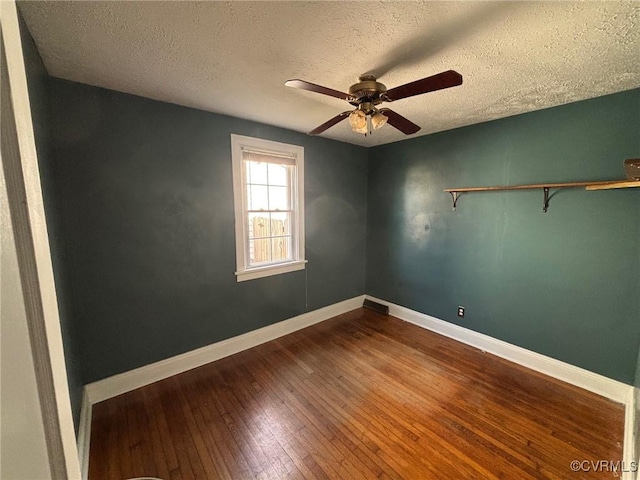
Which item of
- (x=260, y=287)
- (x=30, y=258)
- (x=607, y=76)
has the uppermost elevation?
(x=607, y=76)

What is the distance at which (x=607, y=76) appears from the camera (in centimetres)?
170

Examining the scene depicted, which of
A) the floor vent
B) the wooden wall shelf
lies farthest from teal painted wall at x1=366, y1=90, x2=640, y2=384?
the floor vent

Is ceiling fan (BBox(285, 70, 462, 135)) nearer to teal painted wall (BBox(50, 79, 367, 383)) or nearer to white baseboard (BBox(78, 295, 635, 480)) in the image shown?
teal painted wall (BBox(50, 79, 367, 383))

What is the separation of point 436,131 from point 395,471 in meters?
3.15

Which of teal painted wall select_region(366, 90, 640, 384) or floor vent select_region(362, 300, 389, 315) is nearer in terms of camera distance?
teal painted wall select_region(366, 90, 640, 384)

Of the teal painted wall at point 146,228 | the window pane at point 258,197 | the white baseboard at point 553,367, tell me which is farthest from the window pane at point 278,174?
the white baseboard at point 553,367

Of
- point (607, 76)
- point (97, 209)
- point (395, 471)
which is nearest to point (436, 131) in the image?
point (607, 76)

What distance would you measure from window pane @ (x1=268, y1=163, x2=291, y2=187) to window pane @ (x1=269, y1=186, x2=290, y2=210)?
69 mm

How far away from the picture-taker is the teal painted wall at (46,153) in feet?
3.97

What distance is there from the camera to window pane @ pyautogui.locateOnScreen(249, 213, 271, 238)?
9.30 ft

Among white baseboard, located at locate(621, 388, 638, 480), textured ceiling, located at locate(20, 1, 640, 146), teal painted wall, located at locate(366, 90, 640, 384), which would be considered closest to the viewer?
textured ceiling, located at locate(20, 1, 640, 146)

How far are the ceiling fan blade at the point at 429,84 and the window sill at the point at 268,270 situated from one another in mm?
2067

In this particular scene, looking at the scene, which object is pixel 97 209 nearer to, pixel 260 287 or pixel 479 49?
pixel 260 287

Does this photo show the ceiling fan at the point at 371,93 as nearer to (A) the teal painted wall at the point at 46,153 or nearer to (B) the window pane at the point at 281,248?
(A) the teal painted wall at the point at 46,153
